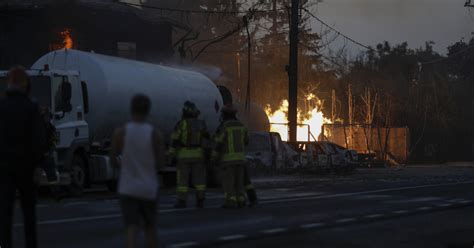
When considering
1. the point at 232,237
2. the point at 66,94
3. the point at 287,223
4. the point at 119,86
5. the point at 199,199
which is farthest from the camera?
the point at 119,86

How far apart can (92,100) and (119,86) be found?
0.88m

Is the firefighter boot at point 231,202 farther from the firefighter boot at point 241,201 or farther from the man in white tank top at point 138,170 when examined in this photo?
the man in white tank top at point 138,170

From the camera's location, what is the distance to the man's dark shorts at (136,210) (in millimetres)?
7789

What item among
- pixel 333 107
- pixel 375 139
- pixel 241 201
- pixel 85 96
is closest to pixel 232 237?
pixel 241 201

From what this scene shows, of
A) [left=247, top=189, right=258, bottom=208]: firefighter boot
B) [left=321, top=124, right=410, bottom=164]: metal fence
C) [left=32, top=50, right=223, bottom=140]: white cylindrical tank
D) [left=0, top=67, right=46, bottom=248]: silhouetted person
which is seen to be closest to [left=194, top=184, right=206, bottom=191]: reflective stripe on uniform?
[left=247, top=189, right=258, bottom=208]: firefighter boot

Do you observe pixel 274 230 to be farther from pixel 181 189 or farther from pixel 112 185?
pixel 112 185

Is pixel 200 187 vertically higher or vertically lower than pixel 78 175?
lower

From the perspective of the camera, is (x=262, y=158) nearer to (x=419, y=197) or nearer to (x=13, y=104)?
→ (x=419, y=197)

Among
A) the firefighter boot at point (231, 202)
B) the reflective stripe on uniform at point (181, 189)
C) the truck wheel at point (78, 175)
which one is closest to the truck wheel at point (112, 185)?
the truck wheel at point (78, 175)

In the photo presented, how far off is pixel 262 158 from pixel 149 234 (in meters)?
24.1

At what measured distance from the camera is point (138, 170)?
7.81m

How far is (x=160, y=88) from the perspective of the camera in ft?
76.3

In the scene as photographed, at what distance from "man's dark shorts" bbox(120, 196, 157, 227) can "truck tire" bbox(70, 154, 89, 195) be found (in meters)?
11.8

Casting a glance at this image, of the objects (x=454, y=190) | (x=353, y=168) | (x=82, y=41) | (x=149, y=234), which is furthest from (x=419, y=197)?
(x=82, y=41)
